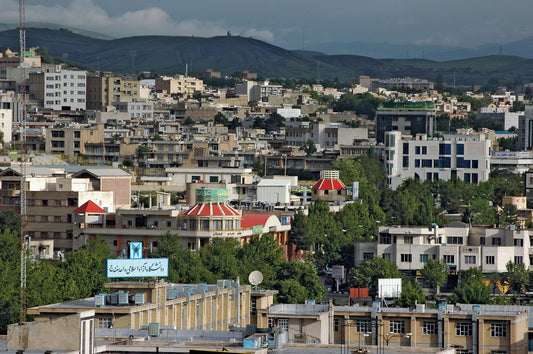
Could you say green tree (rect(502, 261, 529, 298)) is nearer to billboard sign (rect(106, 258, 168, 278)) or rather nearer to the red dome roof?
the red dome roof

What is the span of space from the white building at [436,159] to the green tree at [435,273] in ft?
217

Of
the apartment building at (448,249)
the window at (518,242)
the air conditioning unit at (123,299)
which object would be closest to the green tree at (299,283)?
the apartment building at (448,249)

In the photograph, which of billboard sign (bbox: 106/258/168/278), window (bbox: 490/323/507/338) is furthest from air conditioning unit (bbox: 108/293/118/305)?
window (bbox: 490/323/507/338)

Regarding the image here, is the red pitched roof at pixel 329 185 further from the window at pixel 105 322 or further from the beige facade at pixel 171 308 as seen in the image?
the window at pixel 105 322

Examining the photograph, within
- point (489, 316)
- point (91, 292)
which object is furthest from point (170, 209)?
point (489, 316)

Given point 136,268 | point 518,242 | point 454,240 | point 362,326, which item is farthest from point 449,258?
point 136,268

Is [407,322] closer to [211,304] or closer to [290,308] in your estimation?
[290,308]

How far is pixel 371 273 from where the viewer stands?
93250mm

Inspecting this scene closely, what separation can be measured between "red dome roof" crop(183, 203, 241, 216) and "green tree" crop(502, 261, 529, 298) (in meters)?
17.2

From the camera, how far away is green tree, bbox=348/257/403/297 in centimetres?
9194

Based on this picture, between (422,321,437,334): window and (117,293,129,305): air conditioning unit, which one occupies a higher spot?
(117,293,129,305): air conditioning unit

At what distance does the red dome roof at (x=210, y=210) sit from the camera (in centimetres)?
10000

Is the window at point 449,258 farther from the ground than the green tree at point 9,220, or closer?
closer

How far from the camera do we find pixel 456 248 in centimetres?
9994
